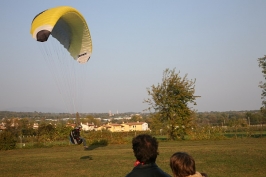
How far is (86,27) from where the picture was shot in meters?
12.3

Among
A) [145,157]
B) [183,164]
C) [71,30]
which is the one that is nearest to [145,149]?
[145,157]

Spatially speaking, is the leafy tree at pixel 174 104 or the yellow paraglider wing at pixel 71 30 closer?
the yellow paraglider wing at pixel 71 30

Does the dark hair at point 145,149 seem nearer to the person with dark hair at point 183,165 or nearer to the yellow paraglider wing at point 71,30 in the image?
the person with dark hair at point 183,165

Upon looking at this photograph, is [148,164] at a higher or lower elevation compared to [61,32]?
lower

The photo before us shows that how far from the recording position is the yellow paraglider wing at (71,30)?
10.7m

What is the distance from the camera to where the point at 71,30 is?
41.3ft

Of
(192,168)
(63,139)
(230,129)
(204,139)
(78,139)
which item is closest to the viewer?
(192,168)

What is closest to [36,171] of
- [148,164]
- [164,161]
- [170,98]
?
[164,161]

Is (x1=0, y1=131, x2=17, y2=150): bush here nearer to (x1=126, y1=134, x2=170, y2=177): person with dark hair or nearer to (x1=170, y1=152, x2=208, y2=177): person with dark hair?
(x1=126, y1=134, x2=170, y2=177): person with dark hair

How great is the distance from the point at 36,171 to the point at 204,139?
20.6 meters

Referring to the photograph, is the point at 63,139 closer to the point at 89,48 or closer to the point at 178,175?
the point at 89,48

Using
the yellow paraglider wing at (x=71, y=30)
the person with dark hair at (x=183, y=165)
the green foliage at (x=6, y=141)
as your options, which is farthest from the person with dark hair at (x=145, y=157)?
the green foliage at (x=6, y=141)

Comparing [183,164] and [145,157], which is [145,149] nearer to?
[145,157]

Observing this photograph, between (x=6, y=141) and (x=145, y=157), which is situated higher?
(x=145, y=157)
